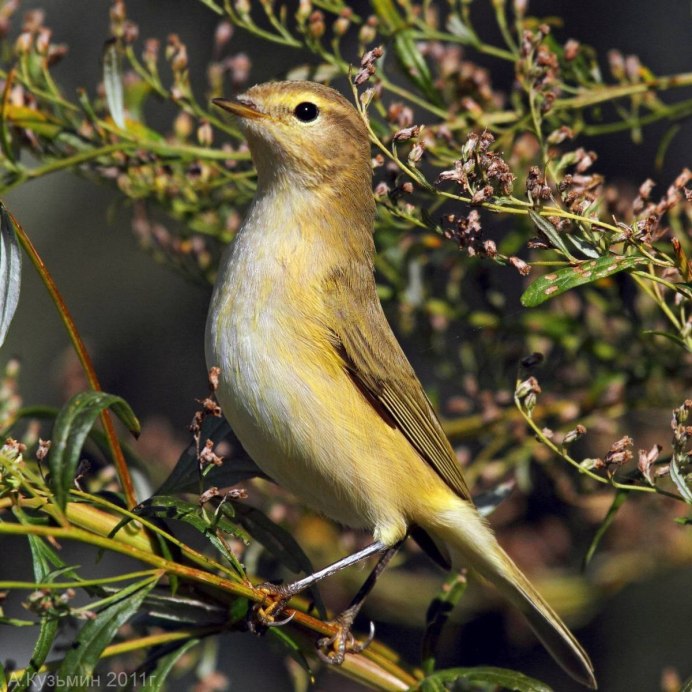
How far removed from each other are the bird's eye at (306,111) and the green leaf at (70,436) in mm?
1252

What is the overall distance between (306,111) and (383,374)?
73cm

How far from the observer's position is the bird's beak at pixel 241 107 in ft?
8.14

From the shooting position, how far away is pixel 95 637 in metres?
1.77

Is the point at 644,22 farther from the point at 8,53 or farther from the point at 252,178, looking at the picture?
the point at 8,53

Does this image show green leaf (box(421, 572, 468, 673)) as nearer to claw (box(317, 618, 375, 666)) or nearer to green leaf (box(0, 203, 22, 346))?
claw (box(317, 618, 375, 666))

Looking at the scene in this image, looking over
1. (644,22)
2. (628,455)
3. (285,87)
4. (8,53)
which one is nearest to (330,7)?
(285,87)

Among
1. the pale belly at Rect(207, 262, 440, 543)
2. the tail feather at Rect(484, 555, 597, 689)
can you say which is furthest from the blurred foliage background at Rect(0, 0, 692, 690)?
the pale belly at Rect(207, 262, 440, 543)

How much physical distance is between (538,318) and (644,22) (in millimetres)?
1992

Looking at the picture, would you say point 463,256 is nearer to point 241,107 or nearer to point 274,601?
point 241,107

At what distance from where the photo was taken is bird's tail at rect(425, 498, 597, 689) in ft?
8.70

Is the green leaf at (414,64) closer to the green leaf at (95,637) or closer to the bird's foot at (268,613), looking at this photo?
the bird's foot at (268,613)

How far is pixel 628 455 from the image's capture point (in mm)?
1870

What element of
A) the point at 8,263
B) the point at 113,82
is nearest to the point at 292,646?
the point at 8,263

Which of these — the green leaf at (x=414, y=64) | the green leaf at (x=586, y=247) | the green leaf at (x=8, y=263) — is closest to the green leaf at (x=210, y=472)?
the green leaf at (x=8, y=263)
